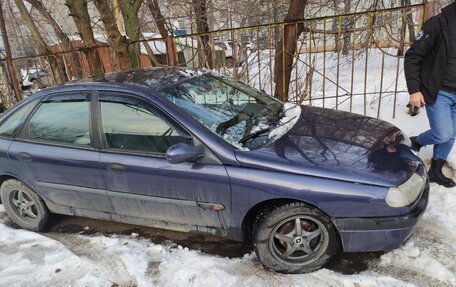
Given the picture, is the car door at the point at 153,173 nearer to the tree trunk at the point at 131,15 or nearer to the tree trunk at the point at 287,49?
the tree trunk at the point at 287,49

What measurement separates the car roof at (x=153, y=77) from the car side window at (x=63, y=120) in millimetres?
212

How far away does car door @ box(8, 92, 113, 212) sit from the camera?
10.5 feet

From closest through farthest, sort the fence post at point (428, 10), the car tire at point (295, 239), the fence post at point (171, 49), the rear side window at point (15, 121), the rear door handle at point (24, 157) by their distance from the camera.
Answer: the car tire at point (295, 239)
the rear door handle at point (24, 157)
the rear side window at point (15, 121)
the fence post at point (428, 10)
the fence post at point (171, 49)

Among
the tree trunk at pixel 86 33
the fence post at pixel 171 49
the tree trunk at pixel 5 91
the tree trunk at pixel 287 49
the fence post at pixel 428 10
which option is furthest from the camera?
the tree trunk at pixel 5 91

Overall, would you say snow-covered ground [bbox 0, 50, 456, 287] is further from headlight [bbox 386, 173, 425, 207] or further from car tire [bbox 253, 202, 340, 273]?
headlight [bbox 386, 173, 425, 207]

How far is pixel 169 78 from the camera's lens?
11.1ft

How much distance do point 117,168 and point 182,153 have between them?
710mm

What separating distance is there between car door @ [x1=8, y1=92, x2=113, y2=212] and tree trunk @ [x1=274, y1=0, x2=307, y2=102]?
3.33 m

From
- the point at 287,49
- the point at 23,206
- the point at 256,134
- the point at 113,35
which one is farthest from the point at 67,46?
the point at 256,134

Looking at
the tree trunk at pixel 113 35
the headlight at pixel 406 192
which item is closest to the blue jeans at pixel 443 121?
the headlight at pixel 406 192

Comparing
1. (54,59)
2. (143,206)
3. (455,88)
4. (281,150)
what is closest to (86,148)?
(143,206)

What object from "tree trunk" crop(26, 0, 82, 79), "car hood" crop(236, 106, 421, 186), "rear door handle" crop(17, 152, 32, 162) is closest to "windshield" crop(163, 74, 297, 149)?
"car hood" crop(236, 106, 421, 186)

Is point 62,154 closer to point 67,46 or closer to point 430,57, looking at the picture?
point 430,57

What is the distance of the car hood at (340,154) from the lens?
251 cm
